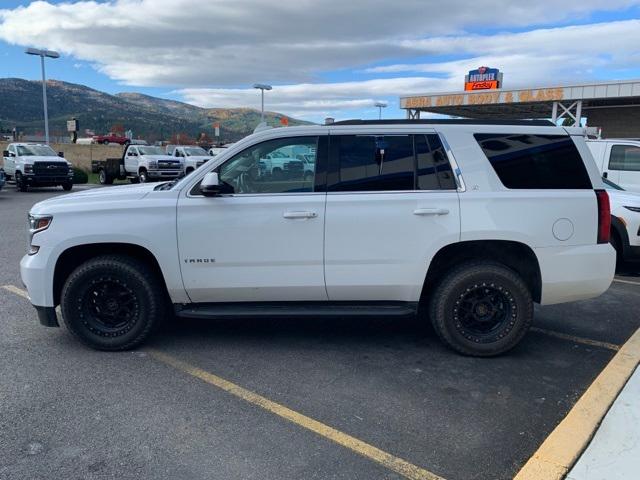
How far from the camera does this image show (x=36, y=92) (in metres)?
181

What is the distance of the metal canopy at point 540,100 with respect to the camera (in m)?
24.0

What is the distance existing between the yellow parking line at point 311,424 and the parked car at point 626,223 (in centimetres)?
614

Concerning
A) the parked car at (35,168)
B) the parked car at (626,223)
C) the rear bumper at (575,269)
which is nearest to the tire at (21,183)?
the parked car at (35,168)

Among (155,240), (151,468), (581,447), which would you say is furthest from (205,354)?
(581,447)

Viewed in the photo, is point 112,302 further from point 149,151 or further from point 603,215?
point 149,151

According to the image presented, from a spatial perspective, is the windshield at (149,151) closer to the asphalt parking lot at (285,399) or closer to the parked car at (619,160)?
the parked car at (619,160)

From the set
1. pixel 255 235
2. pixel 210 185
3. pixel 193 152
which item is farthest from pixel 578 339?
pixel 193 152

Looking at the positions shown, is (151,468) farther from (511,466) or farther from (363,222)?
(363,222)

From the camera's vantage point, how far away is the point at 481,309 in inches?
180

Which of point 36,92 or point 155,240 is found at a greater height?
point 36,92

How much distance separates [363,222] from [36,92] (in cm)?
20575

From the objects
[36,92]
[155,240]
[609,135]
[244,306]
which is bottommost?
[244,306]

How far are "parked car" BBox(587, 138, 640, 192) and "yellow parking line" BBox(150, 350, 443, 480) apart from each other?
8.47m

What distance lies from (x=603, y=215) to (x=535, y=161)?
27.7 inches
